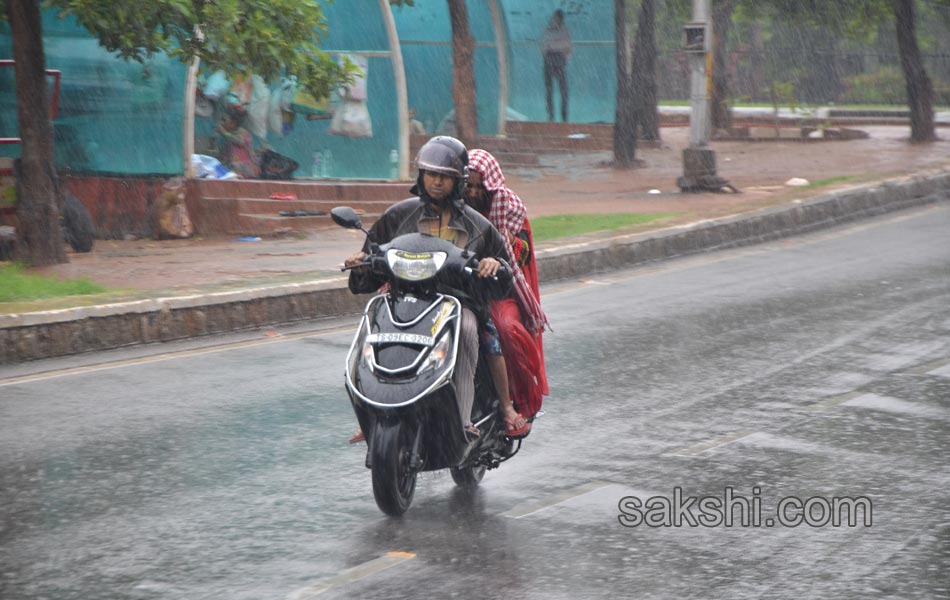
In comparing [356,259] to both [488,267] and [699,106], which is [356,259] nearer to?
[488,267]

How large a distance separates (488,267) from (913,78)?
85.4 ft

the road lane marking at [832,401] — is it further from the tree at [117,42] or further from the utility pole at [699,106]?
the utility pole at [699,106]

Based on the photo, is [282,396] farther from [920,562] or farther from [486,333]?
[920,562]

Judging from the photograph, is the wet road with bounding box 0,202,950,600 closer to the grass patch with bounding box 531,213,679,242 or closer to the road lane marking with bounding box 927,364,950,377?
the road lane marking with bounding box 927,364,950,377

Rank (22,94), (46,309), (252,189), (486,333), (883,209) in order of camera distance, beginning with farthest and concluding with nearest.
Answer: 1. (883,209)
2. (252,189)
3. (22,94)
4. (46,309)
5. (486,333)

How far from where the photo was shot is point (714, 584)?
5215 millimetres

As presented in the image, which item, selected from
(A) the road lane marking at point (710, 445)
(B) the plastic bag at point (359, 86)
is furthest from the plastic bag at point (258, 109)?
(A) the road lane marking at point (710, 445)

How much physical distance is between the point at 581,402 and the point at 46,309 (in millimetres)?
4321

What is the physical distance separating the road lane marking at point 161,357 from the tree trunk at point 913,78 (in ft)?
69.9

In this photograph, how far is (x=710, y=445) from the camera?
24.6 feet

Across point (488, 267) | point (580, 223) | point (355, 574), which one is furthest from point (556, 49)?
point (355, 574)

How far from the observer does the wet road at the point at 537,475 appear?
529 cm

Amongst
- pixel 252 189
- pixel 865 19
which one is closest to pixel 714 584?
pixel 252 189

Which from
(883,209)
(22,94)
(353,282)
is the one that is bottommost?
(883,209)
